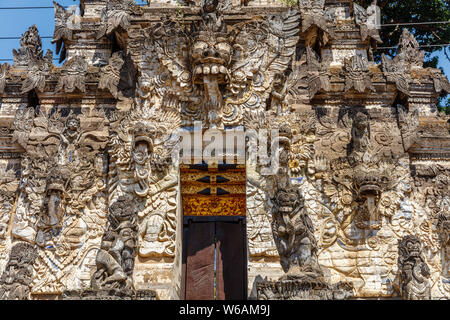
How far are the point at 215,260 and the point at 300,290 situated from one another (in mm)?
2858

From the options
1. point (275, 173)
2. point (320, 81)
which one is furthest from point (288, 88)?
point (275, 173)

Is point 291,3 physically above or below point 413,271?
above

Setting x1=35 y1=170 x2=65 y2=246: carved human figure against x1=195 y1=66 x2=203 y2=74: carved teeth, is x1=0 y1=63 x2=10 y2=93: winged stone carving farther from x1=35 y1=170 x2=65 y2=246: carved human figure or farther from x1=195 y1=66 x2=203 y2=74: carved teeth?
x1=195 y1=66 x2=203 y2=74: carved teeth

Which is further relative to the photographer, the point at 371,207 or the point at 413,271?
the point at 371,207

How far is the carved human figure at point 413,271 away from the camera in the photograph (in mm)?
10156

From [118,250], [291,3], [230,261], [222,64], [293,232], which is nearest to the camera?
[118,250]

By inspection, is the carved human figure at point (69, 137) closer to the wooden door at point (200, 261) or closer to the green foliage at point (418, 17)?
the wooden door at point (200, 261)

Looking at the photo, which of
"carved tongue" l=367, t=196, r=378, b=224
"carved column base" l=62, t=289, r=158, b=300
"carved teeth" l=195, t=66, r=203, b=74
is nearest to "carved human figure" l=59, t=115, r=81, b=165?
"carved teeth" l=195, t=66, r=203, b=74

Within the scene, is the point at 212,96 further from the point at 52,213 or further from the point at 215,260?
the point at 52,213

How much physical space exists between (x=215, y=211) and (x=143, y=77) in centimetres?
346

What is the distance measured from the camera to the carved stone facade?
1068cm

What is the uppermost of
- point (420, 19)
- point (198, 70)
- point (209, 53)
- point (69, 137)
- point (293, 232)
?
point (420, 19)

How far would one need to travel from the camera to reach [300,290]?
9453mm

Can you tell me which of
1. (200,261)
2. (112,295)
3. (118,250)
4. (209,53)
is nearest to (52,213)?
(118,250)
